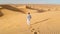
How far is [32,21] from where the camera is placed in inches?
45.6

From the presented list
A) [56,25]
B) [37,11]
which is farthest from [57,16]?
[37,11]

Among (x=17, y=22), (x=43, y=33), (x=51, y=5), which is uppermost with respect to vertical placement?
(x=51, y=5)

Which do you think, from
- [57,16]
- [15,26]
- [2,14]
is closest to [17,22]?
[15,26]

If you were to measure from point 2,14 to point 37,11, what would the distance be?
35 centimetres

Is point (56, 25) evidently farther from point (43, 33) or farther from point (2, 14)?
point (2, 14)

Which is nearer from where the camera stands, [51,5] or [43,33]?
[43,33]

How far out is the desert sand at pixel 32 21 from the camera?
1117 millimetres

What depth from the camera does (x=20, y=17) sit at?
117 cm

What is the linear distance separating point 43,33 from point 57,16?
0.22m

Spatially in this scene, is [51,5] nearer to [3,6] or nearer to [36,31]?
[36,31]

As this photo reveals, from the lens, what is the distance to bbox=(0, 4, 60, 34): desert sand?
44.0 inches

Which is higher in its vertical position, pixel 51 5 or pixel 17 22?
pixel 51 5

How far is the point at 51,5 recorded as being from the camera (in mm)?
1241
